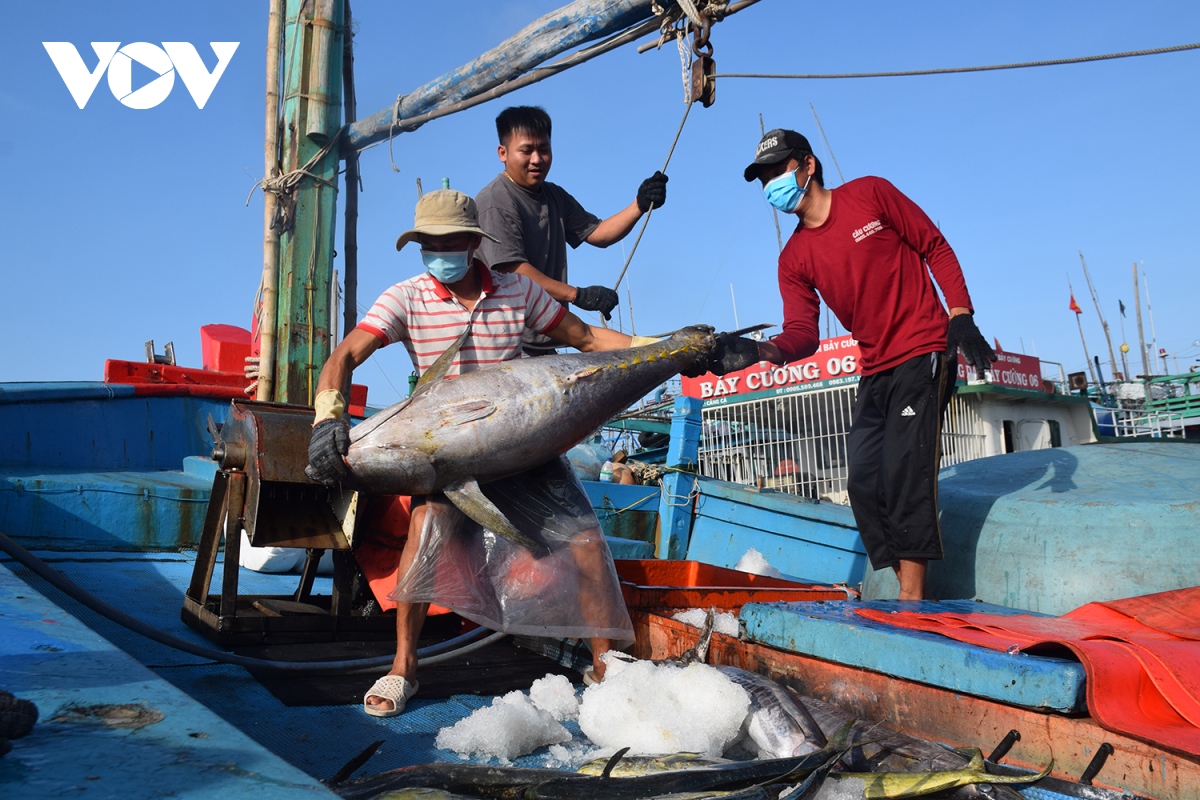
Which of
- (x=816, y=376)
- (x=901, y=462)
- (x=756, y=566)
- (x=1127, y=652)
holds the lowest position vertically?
(x=756, y=566)

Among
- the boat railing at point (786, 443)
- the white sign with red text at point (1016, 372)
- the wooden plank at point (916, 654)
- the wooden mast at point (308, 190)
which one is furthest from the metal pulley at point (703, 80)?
the white sign with red text at point (1016, 372)

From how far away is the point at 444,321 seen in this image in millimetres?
3336

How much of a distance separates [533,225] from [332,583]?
2.20m

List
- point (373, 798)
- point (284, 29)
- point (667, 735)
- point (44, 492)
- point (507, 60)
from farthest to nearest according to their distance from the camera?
A: point (284, 29)
point (507, 60)
point (44, 492)
point (667, 735)
point (373, 798)

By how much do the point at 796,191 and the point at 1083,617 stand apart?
87.0 inches

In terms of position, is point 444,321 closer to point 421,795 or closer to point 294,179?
point 421,795

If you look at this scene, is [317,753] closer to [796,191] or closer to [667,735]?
[667,735]

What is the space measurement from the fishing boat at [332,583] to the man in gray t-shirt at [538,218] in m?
0.88

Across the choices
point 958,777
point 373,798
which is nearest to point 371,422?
point 373,798

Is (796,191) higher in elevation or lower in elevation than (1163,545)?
higher

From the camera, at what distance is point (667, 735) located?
7.80ft

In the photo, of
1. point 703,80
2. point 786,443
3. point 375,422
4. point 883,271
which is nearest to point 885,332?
point 883,271

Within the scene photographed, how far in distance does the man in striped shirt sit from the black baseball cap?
120 centimetres

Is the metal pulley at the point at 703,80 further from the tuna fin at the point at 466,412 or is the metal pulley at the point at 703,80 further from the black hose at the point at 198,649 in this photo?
the black hose at the point at 198,649
